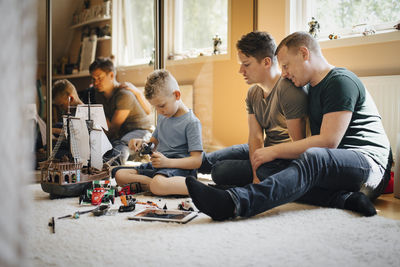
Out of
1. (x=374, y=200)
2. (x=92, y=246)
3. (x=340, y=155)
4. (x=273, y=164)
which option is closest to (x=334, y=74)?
(x=340, y=155)

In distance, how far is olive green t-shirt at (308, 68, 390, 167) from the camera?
144cm

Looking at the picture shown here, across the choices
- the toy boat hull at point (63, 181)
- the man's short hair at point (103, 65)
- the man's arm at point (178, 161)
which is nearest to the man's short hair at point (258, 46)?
the man's arm at point (178, 161)

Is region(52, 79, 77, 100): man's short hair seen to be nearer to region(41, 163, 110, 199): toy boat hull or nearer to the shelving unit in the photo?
the shelving unit

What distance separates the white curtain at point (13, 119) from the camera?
14.4 inches

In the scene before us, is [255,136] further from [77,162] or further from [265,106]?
[77,162]

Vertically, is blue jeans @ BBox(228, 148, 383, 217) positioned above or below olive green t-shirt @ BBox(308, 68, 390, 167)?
below

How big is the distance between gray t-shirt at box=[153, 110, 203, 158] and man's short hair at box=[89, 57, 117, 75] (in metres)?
1.14

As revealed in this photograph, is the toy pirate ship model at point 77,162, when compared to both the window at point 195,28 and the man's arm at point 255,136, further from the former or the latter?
the window at point 195,28

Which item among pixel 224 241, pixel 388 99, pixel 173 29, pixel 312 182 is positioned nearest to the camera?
pixel 224 241

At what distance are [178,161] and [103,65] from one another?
1.45 metres

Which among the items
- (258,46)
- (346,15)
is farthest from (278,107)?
(346,15)

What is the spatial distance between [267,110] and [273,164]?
32 cm

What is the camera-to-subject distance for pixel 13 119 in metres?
0.38

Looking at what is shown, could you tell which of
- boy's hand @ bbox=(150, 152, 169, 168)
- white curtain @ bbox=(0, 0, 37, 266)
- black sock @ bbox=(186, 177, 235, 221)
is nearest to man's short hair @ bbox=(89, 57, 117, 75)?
boy's hand @ bbox=(150, 152, 169, 168)
